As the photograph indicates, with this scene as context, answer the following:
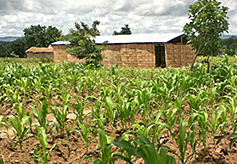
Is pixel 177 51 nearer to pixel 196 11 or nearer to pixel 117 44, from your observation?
pixel 117 44

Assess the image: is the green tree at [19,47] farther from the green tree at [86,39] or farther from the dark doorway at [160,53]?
the green tree at [86,39]

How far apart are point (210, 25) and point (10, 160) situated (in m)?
10.6

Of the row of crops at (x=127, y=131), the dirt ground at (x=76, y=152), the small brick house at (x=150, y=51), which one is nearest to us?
the row of crops at (x=127, y=131)

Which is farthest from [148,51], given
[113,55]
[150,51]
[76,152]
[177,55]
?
[76,152]

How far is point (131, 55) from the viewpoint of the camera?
67.1 feet

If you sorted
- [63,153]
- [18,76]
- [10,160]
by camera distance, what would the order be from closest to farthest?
1. [10,160]
2. [63,153]
3. [18,76]

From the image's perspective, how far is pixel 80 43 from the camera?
50.6ft

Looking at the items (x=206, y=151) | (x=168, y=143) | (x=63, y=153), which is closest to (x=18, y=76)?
(x=63, y=153)

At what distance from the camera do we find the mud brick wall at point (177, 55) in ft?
63.7

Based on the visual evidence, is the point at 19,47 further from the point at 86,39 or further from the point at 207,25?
the point at 207,25

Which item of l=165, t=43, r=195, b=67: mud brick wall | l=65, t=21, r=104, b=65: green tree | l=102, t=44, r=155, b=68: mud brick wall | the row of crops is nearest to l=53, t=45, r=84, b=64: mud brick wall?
l=102, t=44, r=155, b=68: mud brick wall

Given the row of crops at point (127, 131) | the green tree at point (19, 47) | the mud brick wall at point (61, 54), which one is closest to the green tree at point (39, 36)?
the green tree at point (19, 47)

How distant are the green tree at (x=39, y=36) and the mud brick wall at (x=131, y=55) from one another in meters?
43.1

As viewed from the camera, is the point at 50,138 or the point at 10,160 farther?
the point at 50,138
